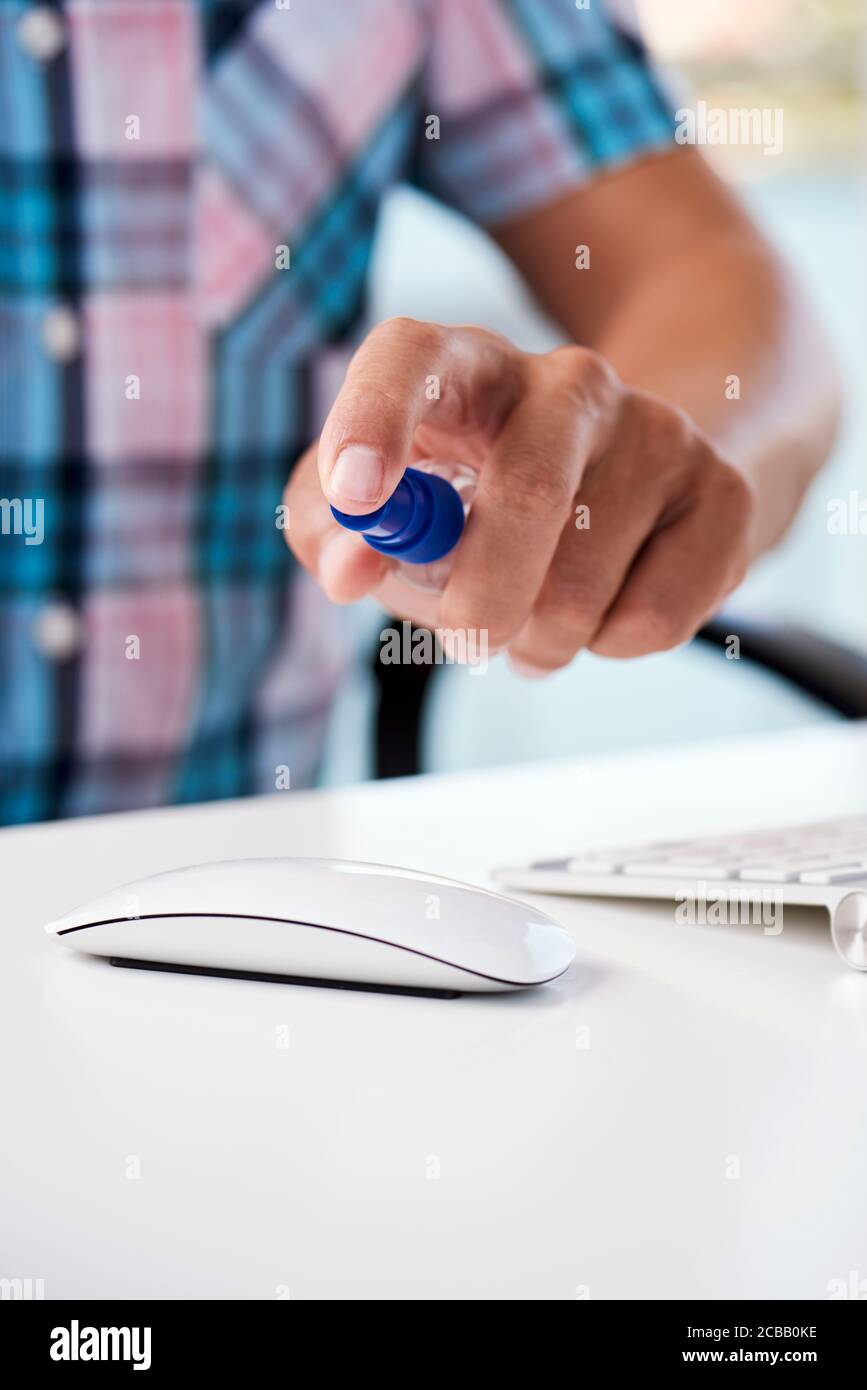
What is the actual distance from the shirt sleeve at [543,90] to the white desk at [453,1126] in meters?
0.77

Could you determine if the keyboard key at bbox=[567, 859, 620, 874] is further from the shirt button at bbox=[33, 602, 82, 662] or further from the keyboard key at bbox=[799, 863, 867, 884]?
the shirt button at bbox=[33, 602, 82, 662]

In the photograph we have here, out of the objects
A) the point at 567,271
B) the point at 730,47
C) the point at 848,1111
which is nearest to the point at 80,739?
the point at 567,271

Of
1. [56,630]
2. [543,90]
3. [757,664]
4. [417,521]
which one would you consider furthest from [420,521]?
[543,90]

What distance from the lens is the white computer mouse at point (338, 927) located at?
411 mm

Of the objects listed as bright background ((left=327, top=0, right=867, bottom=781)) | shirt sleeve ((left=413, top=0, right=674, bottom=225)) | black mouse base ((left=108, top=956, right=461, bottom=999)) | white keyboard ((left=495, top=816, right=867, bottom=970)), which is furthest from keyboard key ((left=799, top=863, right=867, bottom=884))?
bright background ((left=327, top=0, right=867, bottom=781))

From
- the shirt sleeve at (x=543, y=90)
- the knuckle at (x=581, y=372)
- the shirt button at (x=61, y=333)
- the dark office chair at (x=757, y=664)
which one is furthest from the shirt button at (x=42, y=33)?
the knuckle at (x=581, y=372)

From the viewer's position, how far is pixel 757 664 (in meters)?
0.93

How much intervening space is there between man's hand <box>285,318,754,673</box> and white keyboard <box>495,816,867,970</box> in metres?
0.08

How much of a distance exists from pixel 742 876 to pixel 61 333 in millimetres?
726

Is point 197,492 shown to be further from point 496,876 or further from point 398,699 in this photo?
point 496,876

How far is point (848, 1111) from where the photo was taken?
1.12ft

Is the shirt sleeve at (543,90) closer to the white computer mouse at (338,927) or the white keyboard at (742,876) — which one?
the white keyboard at (742,876)

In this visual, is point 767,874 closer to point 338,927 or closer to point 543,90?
point 338,927
